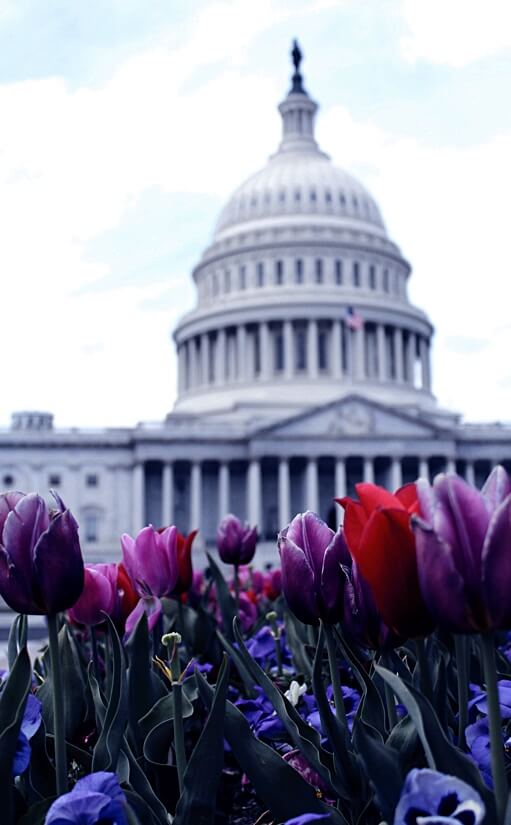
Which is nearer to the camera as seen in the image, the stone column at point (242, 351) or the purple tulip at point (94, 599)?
the purple tulip at point (94, 599)

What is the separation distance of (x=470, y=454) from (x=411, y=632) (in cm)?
→ 8258

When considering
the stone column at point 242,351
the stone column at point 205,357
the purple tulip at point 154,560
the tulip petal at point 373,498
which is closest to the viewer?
the tulip petal at point 373,498

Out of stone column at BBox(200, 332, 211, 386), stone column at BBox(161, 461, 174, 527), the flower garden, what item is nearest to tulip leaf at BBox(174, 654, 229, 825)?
the flower garden

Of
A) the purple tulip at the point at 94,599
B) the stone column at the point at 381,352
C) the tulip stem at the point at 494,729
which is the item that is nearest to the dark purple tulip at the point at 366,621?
the tulip stem at the point at 494,729

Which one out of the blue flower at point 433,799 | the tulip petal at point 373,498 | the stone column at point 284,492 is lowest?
the blue flower at point 433,799

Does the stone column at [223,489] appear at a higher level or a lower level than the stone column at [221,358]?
lower

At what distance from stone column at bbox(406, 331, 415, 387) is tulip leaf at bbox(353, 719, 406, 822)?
96.3 m

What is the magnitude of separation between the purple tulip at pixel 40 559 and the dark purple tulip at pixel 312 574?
0.81 metres

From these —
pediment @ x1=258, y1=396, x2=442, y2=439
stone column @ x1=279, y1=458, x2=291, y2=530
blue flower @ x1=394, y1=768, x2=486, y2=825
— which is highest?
pediment @ x1=258, y1=396, x2=442, y2=439

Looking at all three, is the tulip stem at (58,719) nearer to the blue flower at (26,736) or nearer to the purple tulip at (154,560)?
the blue flower at (26,736)

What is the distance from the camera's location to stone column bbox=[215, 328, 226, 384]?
97188 millimetres

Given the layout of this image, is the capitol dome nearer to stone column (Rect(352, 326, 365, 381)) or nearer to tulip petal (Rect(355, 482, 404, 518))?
stone column (Rect(352, 326, 365, 381))

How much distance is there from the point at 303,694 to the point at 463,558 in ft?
9.98

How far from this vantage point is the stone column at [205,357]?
99188 mm
